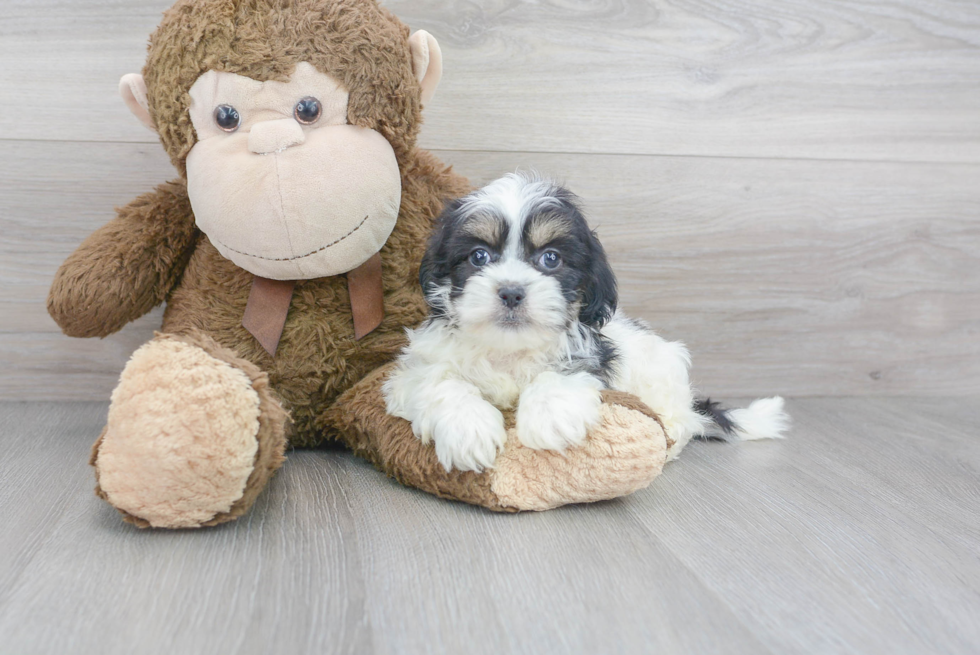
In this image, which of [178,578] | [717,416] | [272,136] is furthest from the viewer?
[717,416]

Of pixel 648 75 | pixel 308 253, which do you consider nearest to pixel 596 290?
pixel 308 253

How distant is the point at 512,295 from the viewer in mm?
1346

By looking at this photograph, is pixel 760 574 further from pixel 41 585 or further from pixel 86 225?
pixel 86 225

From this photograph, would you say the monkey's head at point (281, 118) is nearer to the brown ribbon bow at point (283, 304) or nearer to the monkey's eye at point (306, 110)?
the monkey's eye at point (306, 110)

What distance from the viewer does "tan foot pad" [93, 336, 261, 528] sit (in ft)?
3.94

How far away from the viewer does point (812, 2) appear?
2174mm

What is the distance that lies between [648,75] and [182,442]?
1.59m

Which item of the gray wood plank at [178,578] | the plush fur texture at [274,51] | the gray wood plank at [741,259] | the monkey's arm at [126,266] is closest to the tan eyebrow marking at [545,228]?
the plush fur texture at [274,51]

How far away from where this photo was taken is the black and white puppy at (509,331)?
1360 millimetres

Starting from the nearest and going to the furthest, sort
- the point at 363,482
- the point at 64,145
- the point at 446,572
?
the point at 446,572 → the point at 363,482 → the point at 64,145

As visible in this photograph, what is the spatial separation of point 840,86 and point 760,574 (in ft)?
5.32

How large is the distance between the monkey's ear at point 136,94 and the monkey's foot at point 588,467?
1.04 metres

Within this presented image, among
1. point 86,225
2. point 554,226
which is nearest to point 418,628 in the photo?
point 554,226

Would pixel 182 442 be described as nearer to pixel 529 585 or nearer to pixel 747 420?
pixel 529 585
